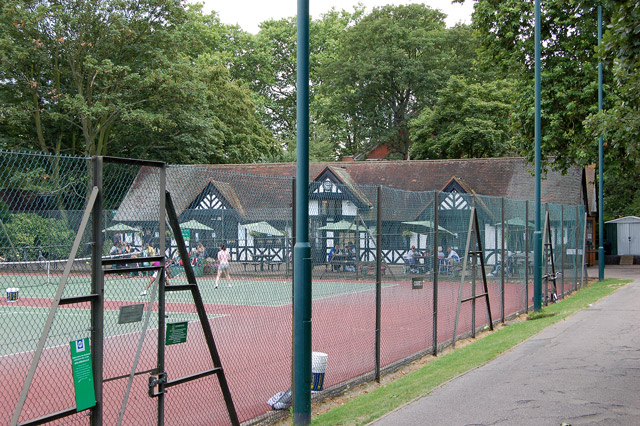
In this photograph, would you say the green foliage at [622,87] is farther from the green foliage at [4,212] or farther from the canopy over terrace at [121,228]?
the green foliage at [4,212]

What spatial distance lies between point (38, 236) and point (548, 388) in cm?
640

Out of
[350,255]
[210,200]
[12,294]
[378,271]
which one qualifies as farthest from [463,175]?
[12,294]

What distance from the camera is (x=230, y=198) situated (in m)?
7.25

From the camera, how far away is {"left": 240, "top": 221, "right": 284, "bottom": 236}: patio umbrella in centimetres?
746

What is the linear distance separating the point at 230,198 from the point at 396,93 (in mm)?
51058

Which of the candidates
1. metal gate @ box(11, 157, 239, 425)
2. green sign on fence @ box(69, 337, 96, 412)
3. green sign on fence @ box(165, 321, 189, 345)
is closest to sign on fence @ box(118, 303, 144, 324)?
metal gate @ box(11, 157, 239, 425)

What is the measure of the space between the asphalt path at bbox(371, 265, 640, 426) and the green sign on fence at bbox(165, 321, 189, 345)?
2270 mm

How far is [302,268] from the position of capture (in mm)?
7285

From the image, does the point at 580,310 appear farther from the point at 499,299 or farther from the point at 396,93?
the point at 396,93

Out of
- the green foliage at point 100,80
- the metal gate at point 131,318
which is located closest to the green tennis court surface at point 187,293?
the metal gate at point 131,318

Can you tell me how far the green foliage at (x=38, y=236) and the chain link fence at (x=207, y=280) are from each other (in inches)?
0.4

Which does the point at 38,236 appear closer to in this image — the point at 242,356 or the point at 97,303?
the point at 97,303

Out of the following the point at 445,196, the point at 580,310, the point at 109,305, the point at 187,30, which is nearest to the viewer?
the point at 109,305

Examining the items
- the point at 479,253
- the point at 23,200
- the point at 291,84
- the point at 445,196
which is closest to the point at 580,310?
the point at 479,253
